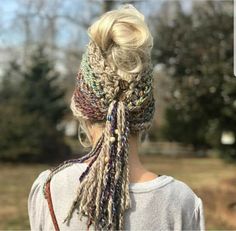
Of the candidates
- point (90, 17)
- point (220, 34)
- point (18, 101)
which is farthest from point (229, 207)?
point (90, 17)

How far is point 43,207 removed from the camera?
1684mm

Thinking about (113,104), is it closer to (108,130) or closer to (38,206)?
(108,130)

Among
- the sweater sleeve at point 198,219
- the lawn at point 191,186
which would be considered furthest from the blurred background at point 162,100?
the sweater sleeve at point 198,219

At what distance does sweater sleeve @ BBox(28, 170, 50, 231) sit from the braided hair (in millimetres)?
64

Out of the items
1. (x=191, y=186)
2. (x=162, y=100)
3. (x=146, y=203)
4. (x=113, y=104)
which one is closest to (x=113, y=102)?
(x=113, y=104)

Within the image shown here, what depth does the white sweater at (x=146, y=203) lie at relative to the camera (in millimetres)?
1639

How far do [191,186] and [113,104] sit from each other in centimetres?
1499

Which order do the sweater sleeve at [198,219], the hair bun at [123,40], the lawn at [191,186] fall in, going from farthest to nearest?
1. the lawn at [191,186]
2. the sweater sleeve at [198,219]
3. the hair bun at [123,40]

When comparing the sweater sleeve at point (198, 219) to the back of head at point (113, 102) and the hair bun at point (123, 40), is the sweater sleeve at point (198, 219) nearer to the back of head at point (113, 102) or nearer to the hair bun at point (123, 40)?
the back of head at point (113, 102)

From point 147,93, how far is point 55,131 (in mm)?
23103

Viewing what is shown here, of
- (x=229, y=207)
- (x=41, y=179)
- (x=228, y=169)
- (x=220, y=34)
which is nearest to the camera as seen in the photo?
(x=41, y=179)

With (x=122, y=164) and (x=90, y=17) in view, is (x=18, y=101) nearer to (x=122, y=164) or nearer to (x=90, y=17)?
(x=90, y=17)

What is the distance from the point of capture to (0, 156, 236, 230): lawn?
413 inches

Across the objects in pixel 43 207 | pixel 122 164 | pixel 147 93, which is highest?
pixel 147 93
